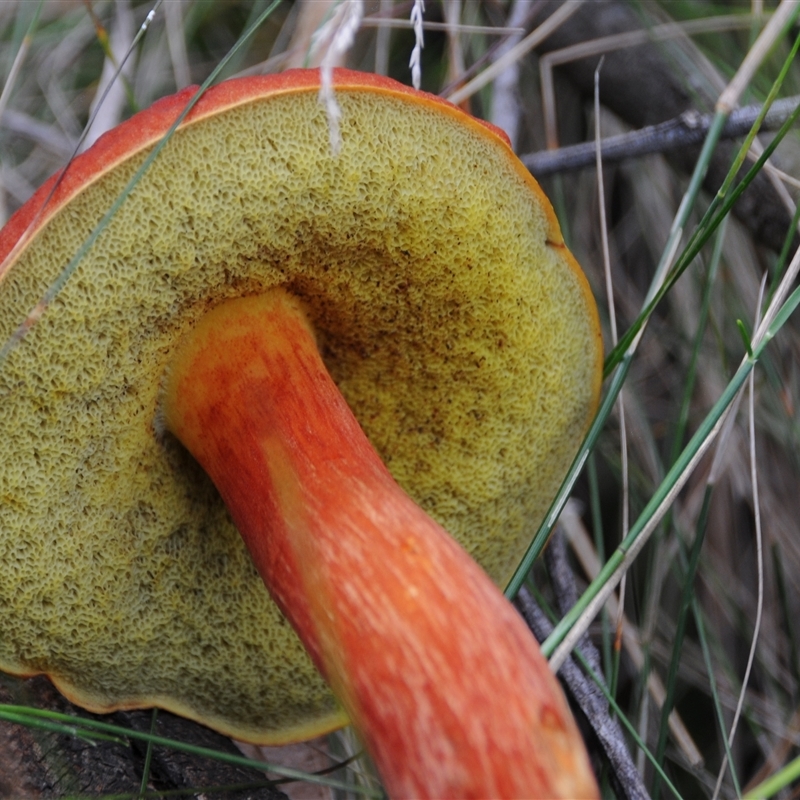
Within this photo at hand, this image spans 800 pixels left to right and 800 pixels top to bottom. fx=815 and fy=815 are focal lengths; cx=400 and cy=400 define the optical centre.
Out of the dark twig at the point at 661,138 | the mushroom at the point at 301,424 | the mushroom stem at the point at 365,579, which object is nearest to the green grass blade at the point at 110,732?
the mushroom at the point at 301,424

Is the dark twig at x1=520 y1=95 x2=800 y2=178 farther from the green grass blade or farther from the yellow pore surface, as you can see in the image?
the green grass blade

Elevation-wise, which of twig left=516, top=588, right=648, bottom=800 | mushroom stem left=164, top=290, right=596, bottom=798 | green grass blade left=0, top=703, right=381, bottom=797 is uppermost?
mushroom stem left=164, top=290, right=596, bottom=798

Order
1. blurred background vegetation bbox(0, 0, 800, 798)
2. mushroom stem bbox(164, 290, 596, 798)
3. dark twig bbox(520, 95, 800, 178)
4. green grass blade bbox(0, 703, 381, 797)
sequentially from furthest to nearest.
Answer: blurred background vegetation bbox(0, 0, 800, 798) → dark twig bbox(520, 95, 800, 178) → green grass blade bbox(0, 703, 381, 797) → mushroom stem bbox(164, 290, 596, 798)

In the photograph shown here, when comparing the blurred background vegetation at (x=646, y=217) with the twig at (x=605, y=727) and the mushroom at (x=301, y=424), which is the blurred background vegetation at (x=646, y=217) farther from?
the mushroom at (x=301, y=424)

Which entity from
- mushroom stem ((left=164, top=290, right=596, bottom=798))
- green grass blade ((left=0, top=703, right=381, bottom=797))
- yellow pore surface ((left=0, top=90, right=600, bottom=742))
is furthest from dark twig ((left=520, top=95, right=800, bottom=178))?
green grass blade ((left=0, top=703, right=381, bottom=797))

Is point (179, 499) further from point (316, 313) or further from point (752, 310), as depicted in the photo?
point (752, 310)

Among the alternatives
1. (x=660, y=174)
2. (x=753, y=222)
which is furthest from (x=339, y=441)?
(x=660, y=174)
